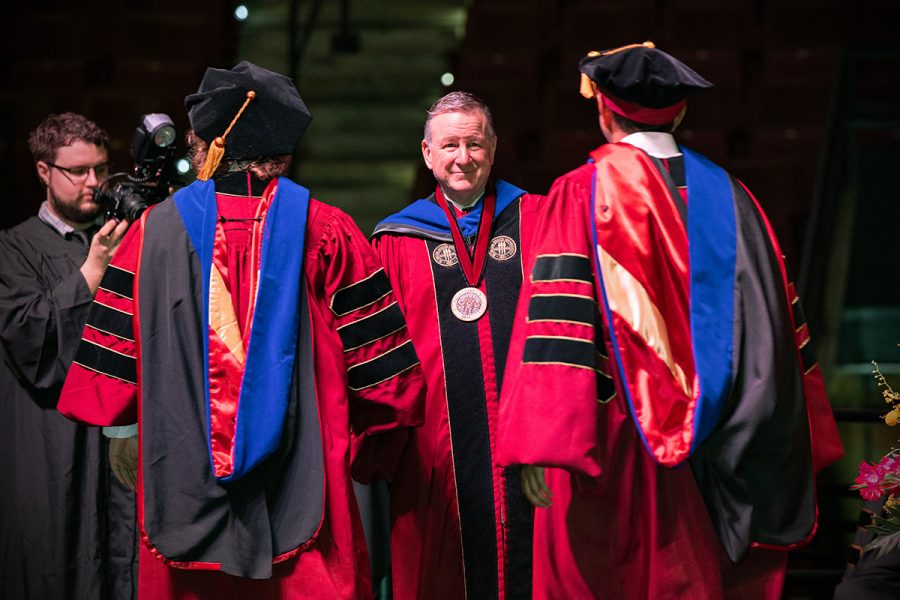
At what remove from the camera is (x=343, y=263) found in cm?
278

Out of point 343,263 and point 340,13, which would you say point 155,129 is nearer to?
point 343,263

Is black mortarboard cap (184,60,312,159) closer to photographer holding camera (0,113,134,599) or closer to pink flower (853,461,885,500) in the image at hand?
photographer holding camera (0,113,134,599)

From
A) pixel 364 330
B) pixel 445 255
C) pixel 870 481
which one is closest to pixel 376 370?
pixel 364 330

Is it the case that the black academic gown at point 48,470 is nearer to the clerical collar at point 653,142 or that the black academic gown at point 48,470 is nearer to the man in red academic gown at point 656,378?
the man in red academic gown at point 656,378

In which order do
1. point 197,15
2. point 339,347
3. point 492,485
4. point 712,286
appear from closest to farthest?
1. point 712,286
2. point 339,347
3. point 492,485
4. point 197,15

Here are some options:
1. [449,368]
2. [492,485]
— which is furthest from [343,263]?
[492,485]

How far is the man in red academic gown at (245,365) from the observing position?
103 inches

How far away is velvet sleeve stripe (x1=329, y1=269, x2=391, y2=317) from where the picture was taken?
278 centimetres

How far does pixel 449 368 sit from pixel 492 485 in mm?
316

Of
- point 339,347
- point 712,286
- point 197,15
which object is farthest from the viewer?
point 197,15

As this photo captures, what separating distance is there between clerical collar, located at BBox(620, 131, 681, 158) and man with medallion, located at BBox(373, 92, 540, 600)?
588 mm

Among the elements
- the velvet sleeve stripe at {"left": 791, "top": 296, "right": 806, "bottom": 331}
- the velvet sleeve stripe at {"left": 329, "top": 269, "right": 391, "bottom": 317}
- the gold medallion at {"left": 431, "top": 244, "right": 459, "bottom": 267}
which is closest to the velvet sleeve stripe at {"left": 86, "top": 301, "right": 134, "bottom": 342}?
the velvet sleeve stripe at {"left": 329, "top": 269, "right": 391, "bottom": 317}

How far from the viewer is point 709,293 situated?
2.61 metres

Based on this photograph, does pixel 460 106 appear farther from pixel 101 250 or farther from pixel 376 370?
pixel 101 250
